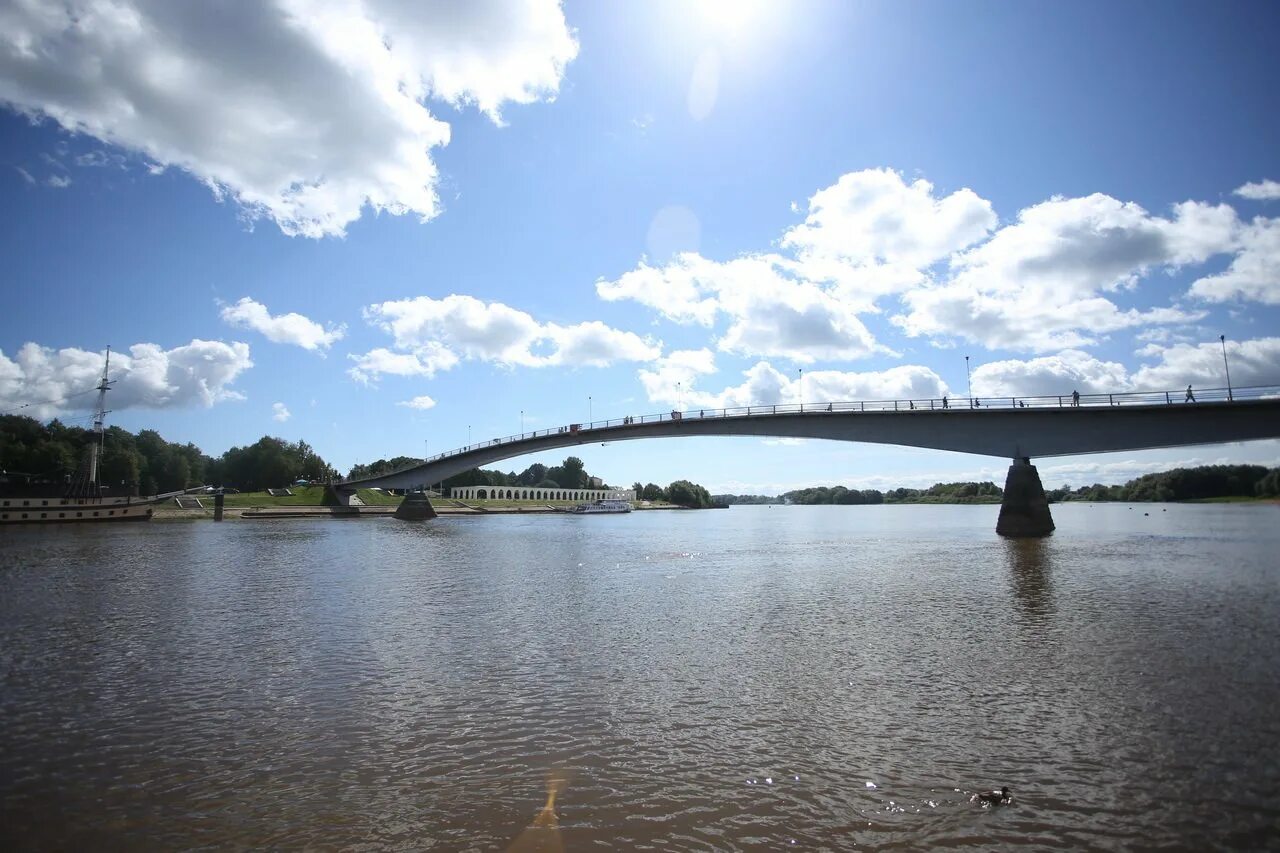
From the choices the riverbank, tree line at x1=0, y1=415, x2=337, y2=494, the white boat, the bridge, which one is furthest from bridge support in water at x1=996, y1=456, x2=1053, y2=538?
the white boat

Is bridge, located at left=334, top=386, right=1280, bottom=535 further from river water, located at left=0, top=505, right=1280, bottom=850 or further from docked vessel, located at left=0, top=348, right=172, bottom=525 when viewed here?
docked vessel, located at left=0, top=348, right=172, bottom=525

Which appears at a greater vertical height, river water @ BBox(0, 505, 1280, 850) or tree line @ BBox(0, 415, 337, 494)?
tree line @ BBox(0, 415, 337, 494)

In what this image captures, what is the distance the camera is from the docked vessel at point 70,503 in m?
78.8

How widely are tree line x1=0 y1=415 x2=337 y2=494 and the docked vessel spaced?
4895 mm

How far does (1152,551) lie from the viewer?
42219 mm

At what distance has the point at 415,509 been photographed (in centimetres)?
10850

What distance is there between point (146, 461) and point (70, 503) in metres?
70.4

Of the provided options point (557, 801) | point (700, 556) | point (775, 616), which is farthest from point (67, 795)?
point (700, 556)

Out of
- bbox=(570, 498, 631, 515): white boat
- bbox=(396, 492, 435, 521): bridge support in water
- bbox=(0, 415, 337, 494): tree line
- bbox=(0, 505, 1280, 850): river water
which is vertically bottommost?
bbox=(570, 498, 631, 515): white boat

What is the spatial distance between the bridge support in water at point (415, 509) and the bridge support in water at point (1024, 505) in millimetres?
86015

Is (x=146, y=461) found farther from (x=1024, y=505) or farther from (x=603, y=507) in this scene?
(x=1024, y=505)

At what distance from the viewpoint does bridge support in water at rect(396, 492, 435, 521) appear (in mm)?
108500

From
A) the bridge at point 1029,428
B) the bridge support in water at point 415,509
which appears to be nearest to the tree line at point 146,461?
the bridge support in water at point 415,509

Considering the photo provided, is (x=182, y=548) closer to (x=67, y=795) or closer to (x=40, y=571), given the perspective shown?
(x=40, y=571)
